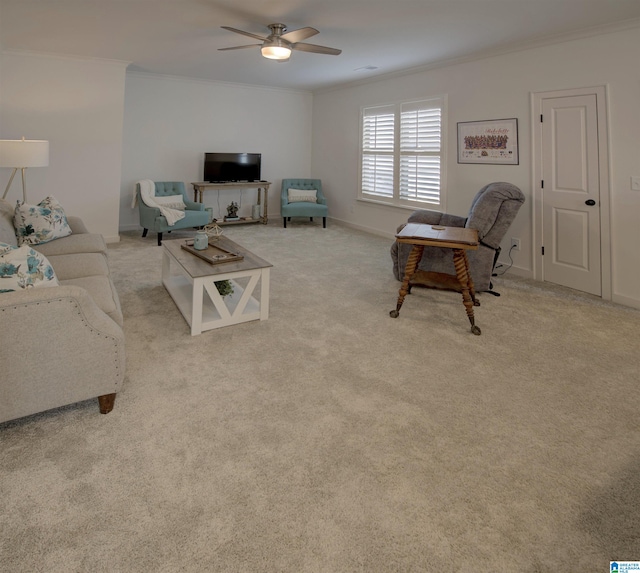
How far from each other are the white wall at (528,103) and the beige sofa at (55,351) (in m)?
4.20

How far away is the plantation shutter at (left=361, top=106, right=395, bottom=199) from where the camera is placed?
6418 mm

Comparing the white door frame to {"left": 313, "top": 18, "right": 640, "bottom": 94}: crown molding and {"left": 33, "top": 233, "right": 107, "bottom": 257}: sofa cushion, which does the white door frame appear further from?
{"left": 33, "top": 233, "right": 107, "bottom": 257}: sofa cushion

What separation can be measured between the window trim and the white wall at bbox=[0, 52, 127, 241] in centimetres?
367

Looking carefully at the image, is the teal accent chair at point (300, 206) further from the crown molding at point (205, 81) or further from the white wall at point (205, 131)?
the crown molding at point (205, 81)

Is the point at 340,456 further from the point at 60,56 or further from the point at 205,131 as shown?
the point at 205,131

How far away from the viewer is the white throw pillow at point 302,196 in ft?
24.9

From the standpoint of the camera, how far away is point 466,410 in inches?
83.9

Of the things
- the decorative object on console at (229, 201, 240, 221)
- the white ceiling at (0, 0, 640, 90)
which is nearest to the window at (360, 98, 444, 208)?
the white ceiling at (0, 0, 640, 90)

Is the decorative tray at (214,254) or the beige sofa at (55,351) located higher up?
the decorative tray at (214,254)

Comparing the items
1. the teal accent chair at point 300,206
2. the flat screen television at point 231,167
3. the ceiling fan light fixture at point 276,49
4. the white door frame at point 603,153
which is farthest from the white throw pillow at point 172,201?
the white door frame at point 603,153

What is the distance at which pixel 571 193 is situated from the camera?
163 inches

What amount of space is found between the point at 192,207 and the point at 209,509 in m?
5.67

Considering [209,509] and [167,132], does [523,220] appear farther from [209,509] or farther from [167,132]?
[167,132]

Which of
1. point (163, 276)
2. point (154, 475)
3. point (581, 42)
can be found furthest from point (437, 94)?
point (154, 475)
